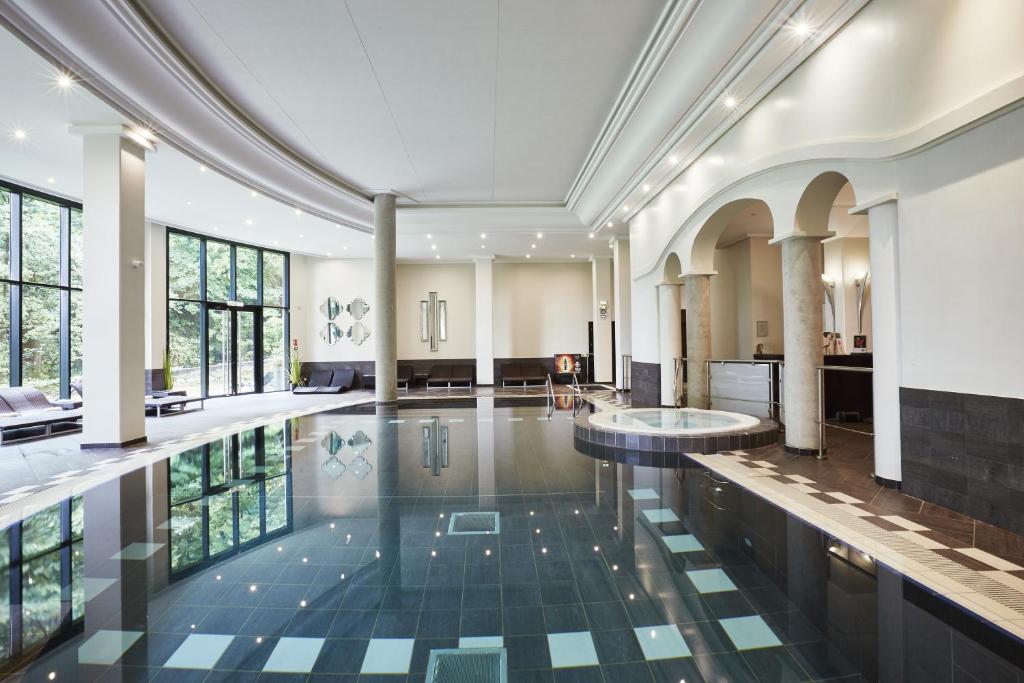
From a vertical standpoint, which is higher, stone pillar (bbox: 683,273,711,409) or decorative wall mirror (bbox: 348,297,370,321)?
decorative wall mirror (bbox: 348,297,370,321)

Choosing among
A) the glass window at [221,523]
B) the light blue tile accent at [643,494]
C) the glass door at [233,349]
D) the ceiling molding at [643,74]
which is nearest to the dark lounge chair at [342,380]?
the glass door at [233,349]

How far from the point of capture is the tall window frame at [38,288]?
8.39m

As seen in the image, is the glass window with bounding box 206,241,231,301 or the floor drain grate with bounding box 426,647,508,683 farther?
the glass window with bounding box 206,241,231,301

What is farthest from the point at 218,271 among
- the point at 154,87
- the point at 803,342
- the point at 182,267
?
the point at 803,342

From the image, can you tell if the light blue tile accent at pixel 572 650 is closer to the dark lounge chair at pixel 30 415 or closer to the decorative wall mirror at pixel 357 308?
the dark lounge chair at pixel 30 415

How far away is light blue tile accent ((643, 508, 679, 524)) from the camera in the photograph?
3434 mm

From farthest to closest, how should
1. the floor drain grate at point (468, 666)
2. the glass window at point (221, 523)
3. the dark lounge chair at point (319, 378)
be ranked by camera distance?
the dark lounge chair at point (319, 378) < the glass window at point (221, 523) < the floor drain grate at point (468, 666)

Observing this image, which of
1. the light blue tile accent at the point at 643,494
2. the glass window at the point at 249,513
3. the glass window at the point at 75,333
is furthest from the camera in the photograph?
the glass window at the point at 75,333

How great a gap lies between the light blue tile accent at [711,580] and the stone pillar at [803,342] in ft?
11.0

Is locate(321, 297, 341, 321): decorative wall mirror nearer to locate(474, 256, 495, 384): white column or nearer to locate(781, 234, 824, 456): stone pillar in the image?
locate(474, 256, 495, 384): white column

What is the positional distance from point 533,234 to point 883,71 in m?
9.43

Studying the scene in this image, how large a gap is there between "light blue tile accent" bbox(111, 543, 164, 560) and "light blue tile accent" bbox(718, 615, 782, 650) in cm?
330

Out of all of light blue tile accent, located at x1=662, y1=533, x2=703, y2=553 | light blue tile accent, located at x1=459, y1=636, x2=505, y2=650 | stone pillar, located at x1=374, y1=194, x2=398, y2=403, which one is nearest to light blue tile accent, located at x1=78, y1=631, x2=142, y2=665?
light blue tile accent, located at x1=459, y1=636, x2=505, y2=650

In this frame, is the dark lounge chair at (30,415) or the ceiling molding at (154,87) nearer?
the ceiling molding at (154,87)
